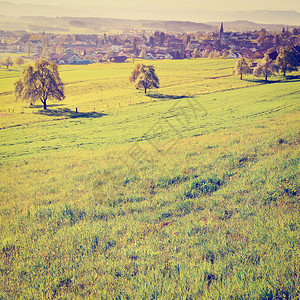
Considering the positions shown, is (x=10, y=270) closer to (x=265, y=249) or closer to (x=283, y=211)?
(x=265, y=249)

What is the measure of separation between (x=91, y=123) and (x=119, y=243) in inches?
1361

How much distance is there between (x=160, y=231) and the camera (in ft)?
24.4

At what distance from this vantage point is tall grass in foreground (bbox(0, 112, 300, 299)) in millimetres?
5363

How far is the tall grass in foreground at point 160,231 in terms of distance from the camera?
17.6ft

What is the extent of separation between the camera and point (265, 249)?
613 centimetres

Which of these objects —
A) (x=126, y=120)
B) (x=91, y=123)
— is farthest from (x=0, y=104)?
(x=126, y=120)

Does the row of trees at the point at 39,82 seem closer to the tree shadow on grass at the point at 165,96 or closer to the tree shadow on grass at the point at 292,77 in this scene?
the tree shadow on grass at the point at 165,96

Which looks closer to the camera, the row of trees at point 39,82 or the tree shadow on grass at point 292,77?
the row of trees at point 39,82

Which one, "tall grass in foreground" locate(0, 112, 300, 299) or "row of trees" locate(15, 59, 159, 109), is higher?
"row of trees" locate(15, 59, 159, 109)

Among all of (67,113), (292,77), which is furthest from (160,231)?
(292,77)

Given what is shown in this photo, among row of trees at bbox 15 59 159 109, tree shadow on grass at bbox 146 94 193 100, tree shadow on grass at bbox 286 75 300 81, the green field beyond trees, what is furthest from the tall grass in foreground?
tree shadow on grass at bbox 286 75 300 81

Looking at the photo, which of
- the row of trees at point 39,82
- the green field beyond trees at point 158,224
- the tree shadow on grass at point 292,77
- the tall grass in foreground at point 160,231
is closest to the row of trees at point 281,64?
the tree shadow on grass at point 292,77

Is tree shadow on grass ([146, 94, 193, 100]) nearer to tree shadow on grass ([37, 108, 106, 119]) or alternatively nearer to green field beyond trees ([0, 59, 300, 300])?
tree shadow on grass ([37, 108, 106, 119])

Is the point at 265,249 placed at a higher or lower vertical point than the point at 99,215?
higher
